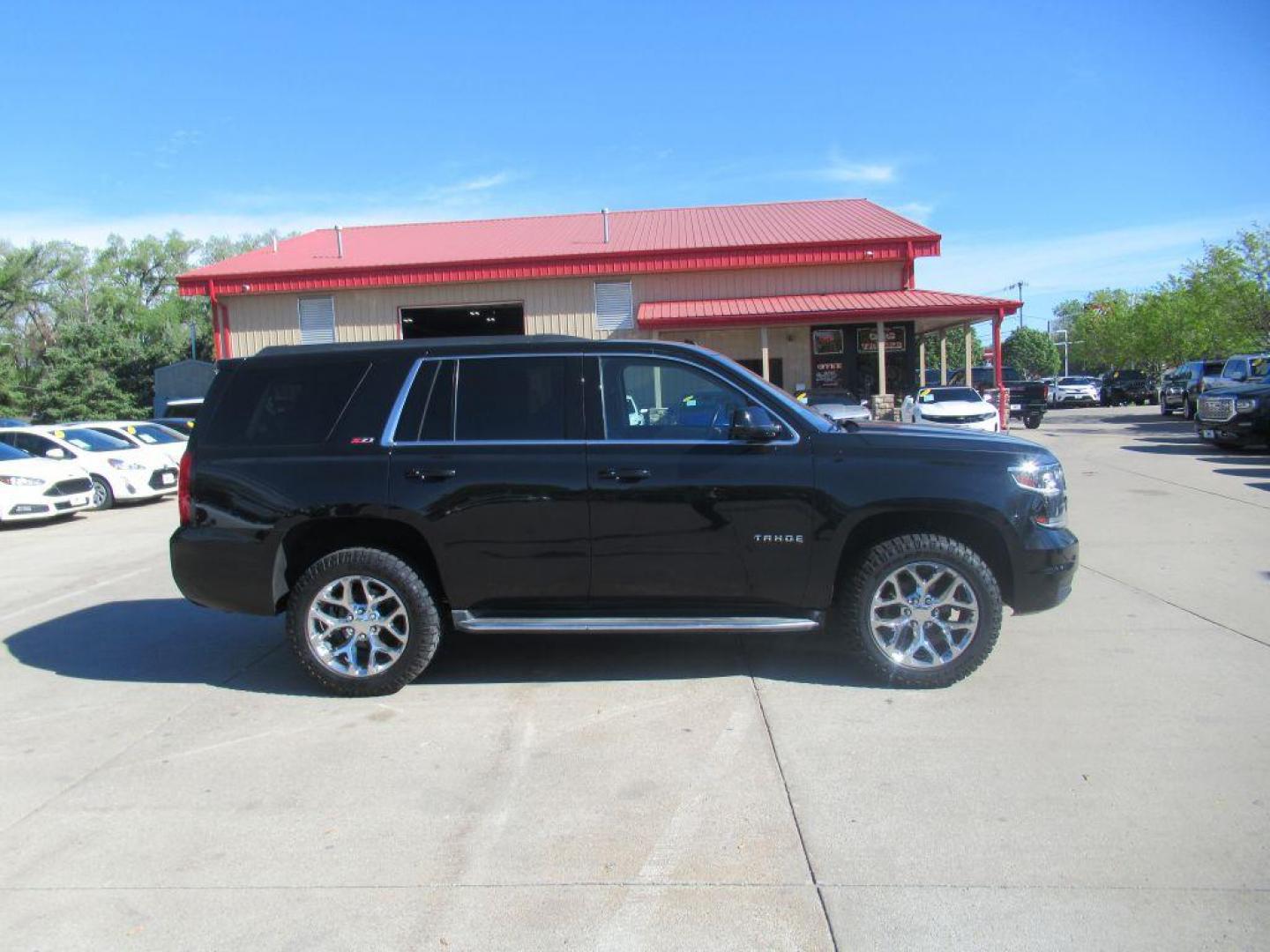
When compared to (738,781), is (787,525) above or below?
above

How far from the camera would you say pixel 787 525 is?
16.5 feet

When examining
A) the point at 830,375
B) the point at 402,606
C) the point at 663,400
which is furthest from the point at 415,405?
the point at 830,375

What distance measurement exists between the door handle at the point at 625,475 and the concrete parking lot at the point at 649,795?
1196mm

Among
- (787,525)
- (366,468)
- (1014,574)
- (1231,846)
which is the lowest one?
(1231,846)

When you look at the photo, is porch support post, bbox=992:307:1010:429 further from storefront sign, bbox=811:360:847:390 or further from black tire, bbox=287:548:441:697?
black tire, bbox=287:548:441:697

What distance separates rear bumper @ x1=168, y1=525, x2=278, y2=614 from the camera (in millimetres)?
5305

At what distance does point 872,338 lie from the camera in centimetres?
2652

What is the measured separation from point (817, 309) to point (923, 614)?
1954 cm

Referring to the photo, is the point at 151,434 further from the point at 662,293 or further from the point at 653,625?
the point at 653,625

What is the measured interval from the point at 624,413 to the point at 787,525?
1074 mm

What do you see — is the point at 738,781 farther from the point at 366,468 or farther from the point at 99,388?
the point at 99,388

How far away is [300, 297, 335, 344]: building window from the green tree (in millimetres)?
92893

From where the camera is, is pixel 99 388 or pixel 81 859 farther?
pixel 99 388

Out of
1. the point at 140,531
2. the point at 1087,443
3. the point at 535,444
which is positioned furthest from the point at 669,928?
the point at 1087,443
